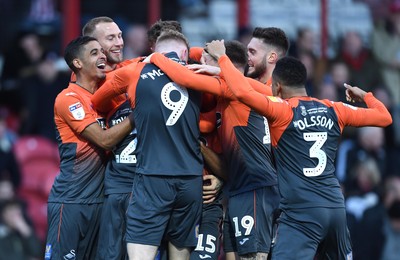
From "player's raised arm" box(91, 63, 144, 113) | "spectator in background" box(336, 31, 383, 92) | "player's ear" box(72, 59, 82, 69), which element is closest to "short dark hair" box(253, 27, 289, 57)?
"player's raised arm" box(91, 63, 144, 113)

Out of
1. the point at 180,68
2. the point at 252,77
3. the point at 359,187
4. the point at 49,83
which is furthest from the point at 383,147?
the point at 180,68

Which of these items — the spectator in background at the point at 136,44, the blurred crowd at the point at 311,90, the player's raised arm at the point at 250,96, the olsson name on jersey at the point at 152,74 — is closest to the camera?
the player's raised arm at the point at 250,96

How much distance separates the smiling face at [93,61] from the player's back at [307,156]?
186 cm

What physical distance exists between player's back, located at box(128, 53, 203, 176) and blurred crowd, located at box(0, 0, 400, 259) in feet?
16.8

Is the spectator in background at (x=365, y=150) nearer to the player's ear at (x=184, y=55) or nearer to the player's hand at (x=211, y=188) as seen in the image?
the player's hand at (x=211, y=188)

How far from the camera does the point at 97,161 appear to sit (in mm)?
11836

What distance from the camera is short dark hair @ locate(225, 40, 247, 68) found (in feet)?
38.2

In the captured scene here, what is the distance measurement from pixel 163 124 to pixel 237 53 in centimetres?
109

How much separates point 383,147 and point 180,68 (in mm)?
7510

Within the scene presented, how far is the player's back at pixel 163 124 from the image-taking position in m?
11.0

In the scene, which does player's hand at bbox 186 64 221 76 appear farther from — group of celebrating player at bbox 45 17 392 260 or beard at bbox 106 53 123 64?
beard at bbox 106 53 123 64

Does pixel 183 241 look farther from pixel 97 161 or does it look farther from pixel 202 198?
pixel 97 161

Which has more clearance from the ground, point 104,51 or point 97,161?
point 104,51

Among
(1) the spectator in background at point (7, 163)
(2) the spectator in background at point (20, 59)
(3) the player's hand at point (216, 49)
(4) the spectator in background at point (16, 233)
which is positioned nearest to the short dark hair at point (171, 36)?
(3) the player's hand at point (216, 49)
